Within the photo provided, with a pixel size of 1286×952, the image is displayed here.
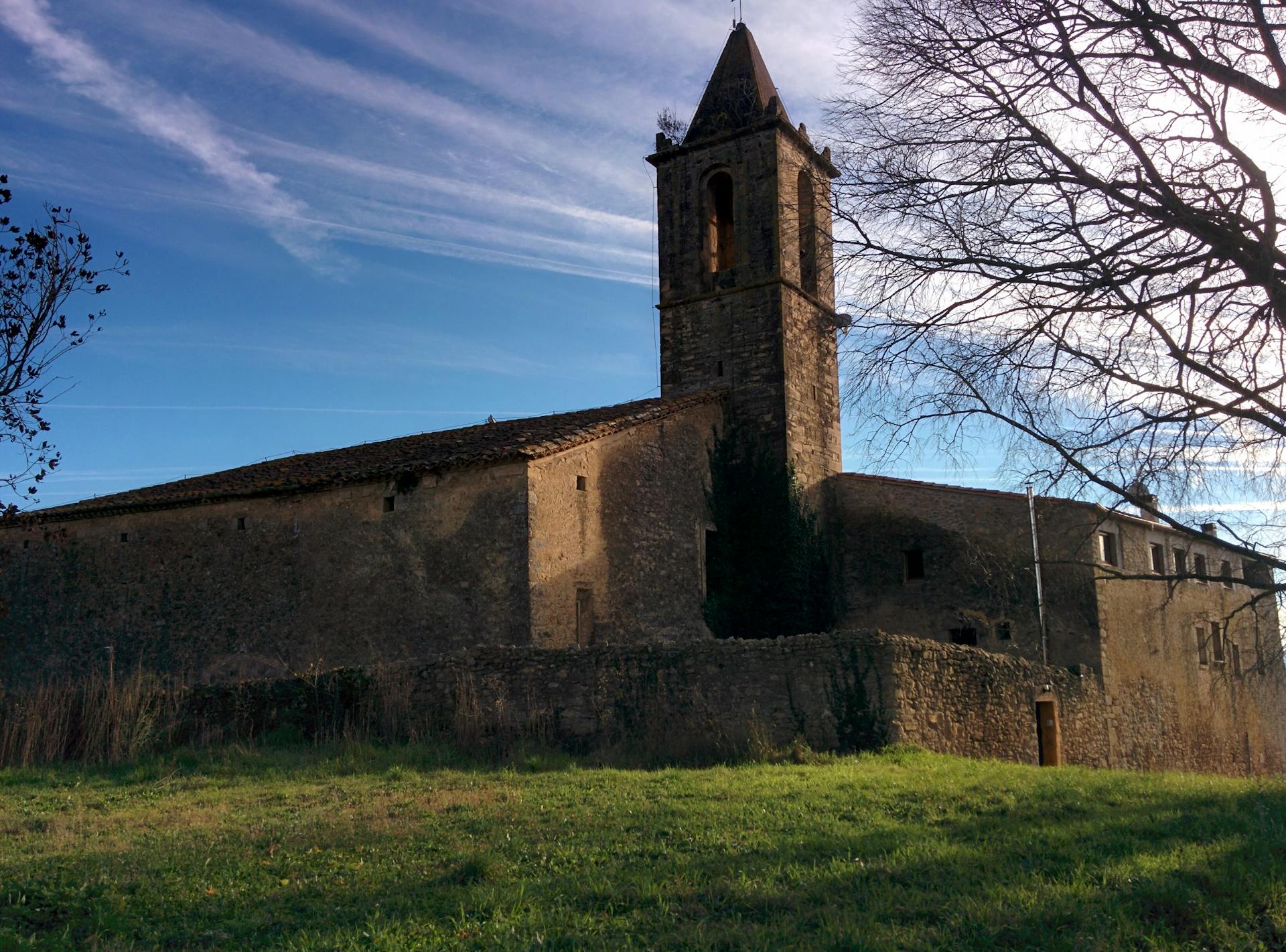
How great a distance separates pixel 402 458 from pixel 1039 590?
38.3ft

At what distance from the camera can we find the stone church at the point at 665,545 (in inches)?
680

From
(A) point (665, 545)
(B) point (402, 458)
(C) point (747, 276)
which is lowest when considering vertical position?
(A) point (665, 545)

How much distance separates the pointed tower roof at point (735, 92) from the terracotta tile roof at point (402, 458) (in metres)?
6.28

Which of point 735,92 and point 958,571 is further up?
point 735,92

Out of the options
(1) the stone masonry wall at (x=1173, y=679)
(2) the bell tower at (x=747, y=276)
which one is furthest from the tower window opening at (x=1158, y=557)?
(2) the bell tower at (x=747, y=276)

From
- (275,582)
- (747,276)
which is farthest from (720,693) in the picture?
(747,276)

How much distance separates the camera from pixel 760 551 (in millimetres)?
20797

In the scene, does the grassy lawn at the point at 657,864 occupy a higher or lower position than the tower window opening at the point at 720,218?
lower

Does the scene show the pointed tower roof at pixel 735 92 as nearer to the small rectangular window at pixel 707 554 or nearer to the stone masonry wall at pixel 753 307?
the stone masonry wall at pixel 753 307

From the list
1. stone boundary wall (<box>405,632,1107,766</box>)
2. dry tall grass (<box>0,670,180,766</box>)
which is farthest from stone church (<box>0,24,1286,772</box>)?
dry tall grass (<box>0,670,180,766</box>)

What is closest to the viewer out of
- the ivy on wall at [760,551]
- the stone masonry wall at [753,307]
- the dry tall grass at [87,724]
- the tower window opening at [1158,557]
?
the dry tall grass at [87,724]

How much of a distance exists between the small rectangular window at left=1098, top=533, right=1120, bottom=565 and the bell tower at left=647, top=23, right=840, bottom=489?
5409 millimetres

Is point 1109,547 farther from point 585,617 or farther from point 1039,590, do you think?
point 585,617

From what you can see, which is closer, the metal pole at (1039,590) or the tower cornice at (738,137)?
the metal pole at (1039,590)
